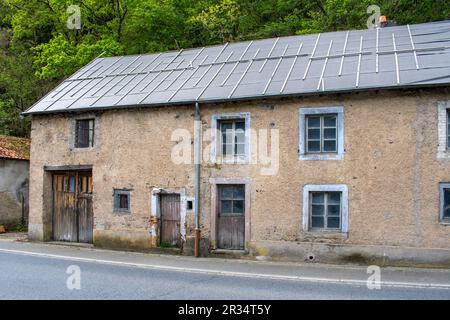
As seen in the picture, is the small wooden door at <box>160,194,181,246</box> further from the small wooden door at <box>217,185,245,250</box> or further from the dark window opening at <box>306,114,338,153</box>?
the dark window opening at <box>306,114,338,153</box>

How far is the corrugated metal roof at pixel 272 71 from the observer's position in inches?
540

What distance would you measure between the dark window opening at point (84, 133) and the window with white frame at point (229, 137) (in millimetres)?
4974

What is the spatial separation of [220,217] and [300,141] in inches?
135

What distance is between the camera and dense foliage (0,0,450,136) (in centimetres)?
2667

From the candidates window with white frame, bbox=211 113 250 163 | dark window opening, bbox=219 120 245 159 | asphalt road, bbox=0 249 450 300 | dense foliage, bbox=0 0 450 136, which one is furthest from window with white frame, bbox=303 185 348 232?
dense foliage, bbox=0 0 450 136

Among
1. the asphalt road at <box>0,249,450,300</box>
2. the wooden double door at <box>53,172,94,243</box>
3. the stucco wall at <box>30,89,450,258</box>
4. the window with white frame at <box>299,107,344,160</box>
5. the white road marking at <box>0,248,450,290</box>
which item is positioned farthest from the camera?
the wooden double door at <box>53,172,94,243</box>

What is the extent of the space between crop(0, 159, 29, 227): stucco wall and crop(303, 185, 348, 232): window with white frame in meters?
14.3

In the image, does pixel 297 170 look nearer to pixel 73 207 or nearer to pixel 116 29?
pixel 73 207

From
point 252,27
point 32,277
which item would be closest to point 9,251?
point 32,277

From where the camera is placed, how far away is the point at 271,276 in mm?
11453

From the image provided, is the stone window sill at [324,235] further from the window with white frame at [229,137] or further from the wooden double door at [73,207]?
the wooden double door at [73,207]

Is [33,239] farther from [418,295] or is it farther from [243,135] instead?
[418,295]

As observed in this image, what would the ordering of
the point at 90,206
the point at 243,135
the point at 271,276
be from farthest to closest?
1. the point at 90,206
2. the point at 243,135
3. the point at 271,276

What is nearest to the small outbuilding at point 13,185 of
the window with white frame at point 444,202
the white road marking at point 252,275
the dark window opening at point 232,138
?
the white road marking at point 252,275
